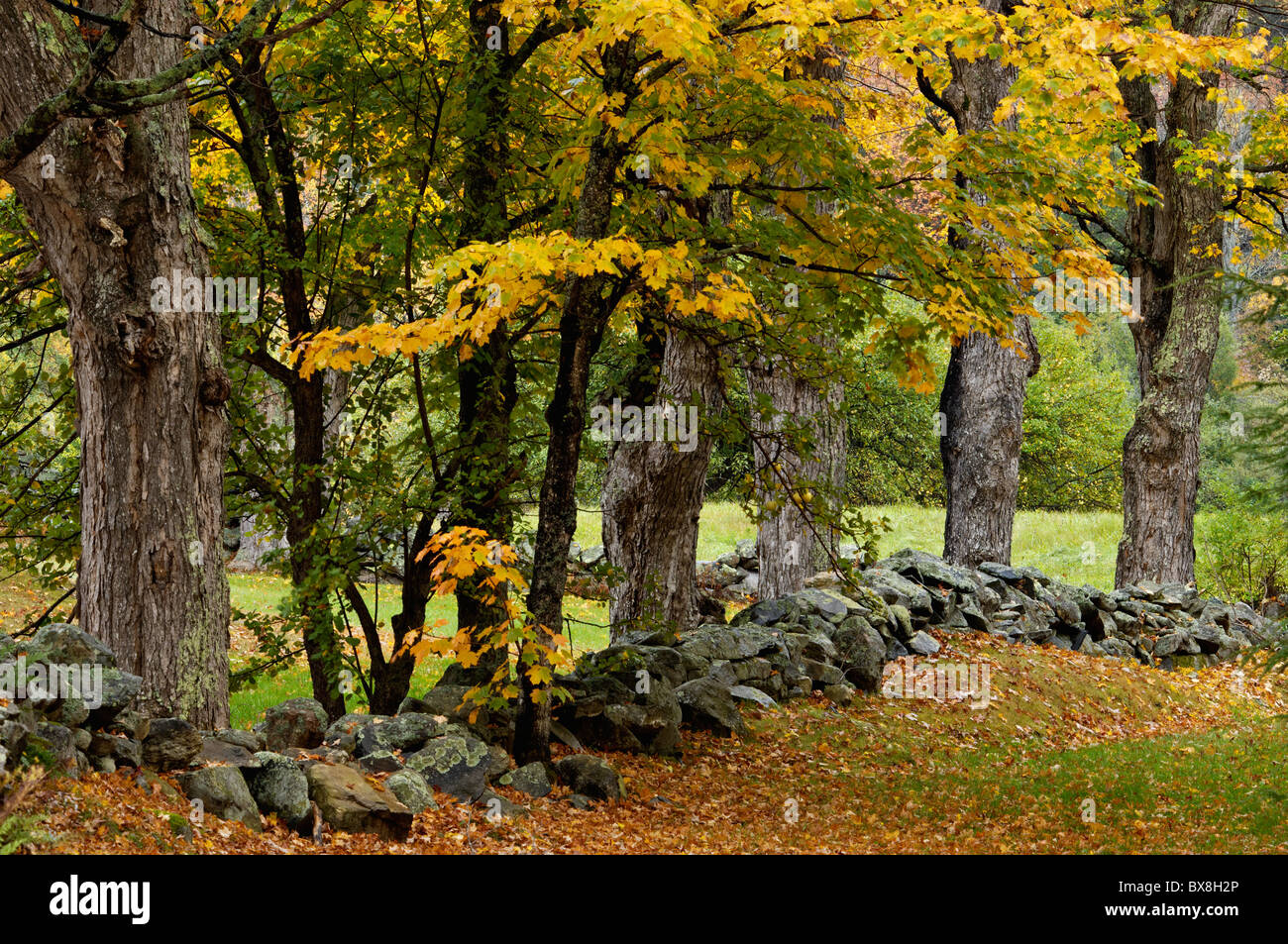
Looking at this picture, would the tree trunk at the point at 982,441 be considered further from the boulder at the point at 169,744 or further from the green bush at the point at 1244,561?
the boulder at the point at 169,744

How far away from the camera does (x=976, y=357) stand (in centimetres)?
1540

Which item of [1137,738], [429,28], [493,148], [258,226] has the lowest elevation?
[1137,738]

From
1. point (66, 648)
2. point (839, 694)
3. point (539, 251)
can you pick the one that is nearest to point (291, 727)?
point (66, 648)

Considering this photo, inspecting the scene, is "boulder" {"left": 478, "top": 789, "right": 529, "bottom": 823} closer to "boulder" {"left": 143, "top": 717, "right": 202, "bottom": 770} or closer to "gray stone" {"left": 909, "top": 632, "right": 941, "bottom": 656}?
"boulder" {"left": 143, "top": 717, "right": 202, "bottom": 770}

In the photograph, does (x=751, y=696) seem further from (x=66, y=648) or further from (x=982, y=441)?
(x=982, y=441)

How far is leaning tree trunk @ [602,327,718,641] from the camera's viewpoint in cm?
1082

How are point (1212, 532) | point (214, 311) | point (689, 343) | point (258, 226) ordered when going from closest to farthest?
point (214, 311), point (258, 226), point (689, 343), point (1212, 532)

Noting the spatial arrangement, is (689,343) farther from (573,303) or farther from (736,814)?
(736,814)

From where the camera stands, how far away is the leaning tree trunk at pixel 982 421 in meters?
14.9

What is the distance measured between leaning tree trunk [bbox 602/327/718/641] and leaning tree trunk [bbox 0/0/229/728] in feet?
15.1

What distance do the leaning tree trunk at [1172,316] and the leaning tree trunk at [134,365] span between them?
12.9 m

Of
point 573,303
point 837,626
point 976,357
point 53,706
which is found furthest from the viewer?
point 976,357

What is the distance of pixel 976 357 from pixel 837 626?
508 cm
